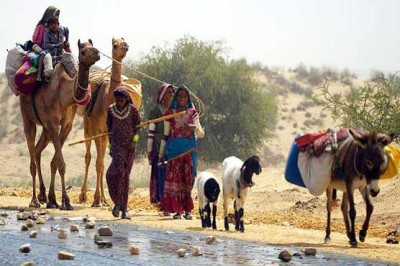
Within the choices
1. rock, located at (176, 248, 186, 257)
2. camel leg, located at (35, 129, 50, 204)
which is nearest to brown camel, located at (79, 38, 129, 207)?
camel leg, located at (35, 129, 50, 204)

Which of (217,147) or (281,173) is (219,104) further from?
(281,173)

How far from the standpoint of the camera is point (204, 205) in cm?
1617

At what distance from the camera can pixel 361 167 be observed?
13.6m

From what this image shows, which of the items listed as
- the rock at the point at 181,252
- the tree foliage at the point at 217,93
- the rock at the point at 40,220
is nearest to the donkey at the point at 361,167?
the rock at the point at 181,252

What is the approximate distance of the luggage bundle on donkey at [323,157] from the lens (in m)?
14.1

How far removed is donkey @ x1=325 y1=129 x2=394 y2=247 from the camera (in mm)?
13453

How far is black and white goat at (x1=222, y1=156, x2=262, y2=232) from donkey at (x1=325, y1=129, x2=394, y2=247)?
1187 millimetres

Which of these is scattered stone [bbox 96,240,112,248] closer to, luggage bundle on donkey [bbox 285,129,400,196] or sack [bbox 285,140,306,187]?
luggage bundle on donkey [bbox 285,129,400,196]

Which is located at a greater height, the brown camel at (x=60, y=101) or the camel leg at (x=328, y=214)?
the brown camel at (x=60, y=101)

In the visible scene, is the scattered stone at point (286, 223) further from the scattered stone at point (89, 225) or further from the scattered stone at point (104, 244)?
the scattered stone at point (104, 244)

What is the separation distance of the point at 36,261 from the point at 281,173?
20.9 meters

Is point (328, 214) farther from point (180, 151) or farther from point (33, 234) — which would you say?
point (33, 234)

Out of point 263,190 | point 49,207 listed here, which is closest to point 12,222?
point 49,207

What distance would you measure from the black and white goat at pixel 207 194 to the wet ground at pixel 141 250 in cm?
83
